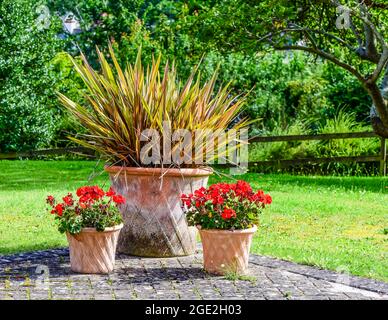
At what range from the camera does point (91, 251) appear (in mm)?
6773

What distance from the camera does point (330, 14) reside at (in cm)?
1454

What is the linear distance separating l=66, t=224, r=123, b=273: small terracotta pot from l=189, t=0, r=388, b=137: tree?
725 centimetres

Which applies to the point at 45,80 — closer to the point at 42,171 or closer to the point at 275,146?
the point at 42,171

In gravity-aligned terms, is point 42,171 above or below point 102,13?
below

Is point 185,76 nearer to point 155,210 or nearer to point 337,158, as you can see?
point 337,158

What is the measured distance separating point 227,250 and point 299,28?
7505 millimetres

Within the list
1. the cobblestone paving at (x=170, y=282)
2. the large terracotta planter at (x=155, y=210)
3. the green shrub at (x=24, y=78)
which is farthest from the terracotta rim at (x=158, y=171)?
the green shrub at (x=24, y=78)

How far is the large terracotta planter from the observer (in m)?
7.57

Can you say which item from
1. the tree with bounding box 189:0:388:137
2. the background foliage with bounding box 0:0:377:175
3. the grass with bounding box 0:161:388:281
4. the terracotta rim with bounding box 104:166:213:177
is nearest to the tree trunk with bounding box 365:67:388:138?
the tree with bounding box 189:0:388:137
